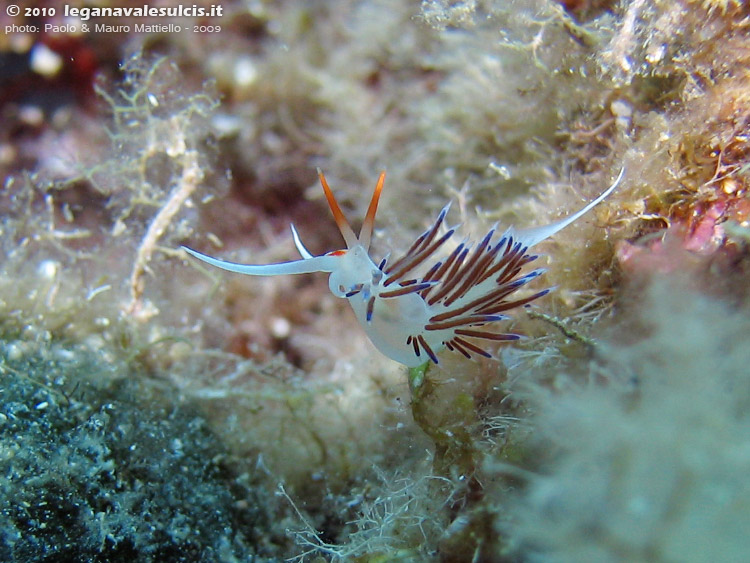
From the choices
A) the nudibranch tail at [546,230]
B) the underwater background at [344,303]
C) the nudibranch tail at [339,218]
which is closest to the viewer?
the underwater background at [344,303]

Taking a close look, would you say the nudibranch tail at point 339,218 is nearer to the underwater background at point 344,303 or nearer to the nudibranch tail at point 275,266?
the nudibranch tail at point 275,266

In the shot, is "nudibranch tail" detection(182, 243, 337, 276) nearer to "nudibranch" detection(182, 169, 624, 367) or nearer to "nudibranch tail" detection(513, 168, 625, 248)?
"nudibranch" detection(182, 169, 624, 367)

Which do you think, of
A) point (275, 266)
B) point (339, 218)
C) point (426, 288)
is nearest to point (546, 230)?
point (426, 288)

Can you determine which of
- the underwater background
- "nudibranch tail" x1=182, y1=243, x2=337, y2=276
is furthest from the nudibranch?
the underwater background

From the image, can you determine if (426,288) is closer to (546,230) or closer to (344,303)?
(546,230)

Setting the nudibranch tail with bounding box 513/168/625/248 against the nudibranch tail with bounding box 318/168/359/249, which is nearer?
the nudibranch tail with bounding box 318/168/359/249

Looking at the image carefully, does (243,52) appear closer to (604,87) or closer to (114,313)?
(114,313)

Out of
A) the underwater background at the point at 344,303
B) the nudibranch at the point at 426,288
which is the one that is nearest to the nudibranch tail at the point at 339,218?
the nudibranch at the point at 426,288
